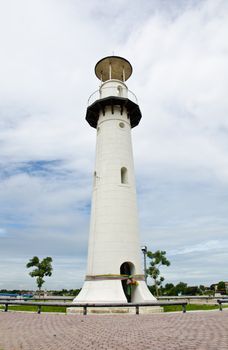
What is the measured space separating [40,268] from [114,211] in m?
18.8

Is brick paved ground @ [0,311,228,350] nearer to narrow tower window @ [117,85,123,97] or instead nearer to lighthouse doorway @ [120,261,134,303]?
lighthouse doorway @ [120,261,134,303]

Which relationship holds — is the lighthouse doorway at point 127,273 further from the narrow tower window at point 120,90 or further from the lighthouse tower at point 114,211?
the narrow tower window at point 120,90

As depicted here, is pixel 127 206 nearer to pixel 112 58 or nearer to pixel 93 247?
pixel 93 247

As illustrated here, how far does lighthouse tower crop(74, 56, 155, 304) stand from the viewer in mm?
16547

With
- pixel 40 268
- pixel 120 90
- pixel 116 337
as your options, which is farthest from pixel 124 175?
pixel 40 268

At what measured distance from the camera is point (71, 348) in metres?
6.42

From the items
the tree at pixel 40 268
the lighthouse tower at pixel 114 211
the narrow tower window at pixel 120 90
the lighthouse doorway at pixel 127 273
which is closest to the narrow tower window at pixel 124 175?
the lighthouse tower at pixel 114 211

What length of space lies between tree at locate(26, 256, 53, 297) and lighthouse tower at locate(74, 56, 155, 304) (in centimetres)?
1700

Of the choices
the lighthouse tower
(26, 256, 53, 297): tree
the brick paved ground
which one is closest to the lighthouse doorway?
the lighthouse tower

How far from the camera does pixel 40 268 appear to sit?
32.9 meters

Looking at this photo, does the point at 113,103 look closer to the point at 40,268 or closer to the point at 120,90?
the point at 120,90

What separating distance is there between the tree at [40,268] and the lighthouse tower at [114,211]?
1700cm

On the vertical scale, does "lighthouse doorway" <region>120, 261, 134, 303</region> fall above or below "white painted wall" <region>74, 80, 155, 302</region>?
below

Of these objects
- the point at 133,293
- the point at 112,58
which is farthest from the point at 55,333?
the point at 112,58
